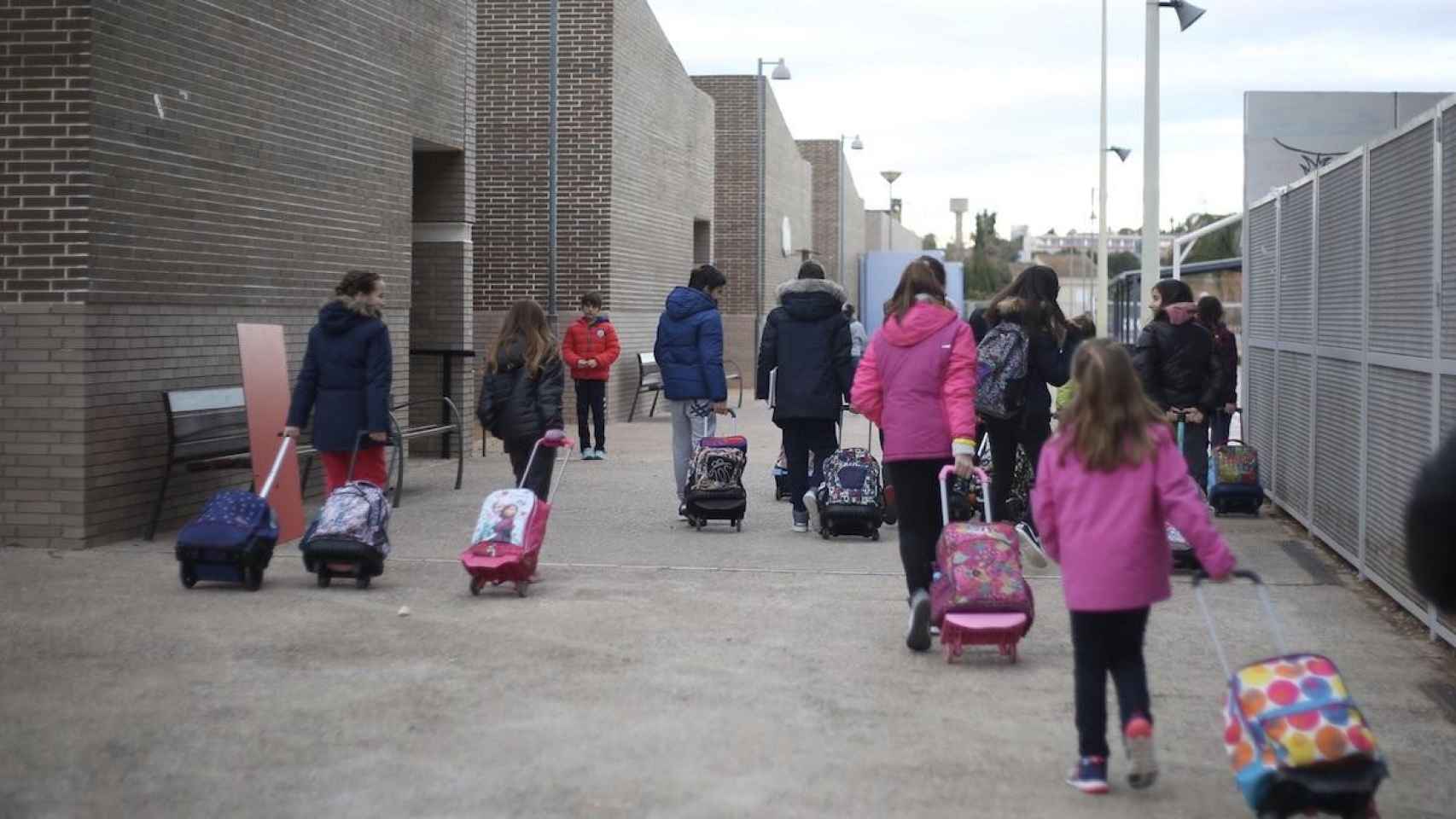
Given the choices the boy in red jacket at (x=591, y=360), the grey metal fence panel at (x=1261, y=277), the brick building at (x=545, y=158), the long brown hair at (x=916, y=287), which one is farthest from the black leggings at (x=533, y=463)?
the brick building at (x=545, y=158)

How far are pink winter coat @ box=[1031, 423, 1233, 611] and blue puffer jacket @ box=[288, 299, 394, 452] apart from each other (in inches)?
225

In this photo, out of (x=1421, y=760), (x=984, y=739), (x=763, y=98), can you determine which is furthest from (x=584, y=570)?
(x=763, y=98)

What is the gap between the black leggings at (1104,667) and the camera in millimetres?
5805

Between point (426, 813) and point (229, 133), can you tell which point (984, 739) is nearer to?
point (426, 813)

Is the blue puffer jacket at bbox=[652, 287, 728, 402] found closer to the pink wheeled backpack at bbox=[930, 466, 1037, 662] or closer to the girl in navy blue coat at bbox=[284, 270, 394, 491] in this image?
the girl in navy blue coat at bbox=[284, 270, 394, 491]

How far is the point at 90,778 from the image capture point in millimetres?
5965

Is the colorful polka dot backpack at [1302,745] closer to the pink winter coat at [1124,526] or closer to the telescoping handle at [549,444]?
the pink winter coat at [1124,526]

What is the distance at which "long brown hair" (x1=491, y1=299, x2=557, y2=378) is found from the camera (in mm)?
10898

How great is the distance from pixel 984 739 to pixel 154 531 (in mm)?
6883

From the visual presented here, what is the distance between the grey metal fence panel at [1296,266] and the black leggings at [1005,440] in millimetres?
3148

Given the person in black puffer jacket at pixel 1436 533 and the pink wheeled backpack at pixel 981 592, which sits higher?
the person in black puffer jacket at pixel 1436 533

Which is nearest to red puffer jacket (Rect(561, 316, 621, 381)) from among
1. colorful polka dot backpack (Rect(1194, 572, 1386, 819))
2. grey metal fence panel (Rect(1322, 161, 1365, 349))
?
grey metal fence panel (Rect(1322, 161, 1365, 349))

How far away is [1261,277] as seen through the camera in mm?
16047

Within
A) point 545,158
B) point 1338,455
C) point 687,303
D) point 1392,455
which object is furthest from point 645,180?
point 1392,455
